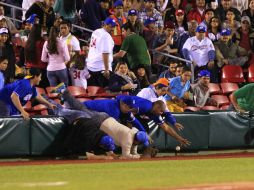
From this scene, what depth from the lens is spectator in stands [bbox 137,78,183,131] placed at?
15469mm

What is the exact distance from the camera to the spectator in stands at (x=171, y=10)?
20.5m

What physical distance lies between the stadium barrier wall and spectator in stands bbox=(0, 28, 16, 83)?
2.33m

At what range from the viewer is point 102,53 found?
57.3 ft

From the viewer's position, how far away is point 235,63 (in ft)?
65.0

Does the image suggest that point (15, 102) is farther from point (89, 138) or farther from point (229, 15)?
point (229, 15)

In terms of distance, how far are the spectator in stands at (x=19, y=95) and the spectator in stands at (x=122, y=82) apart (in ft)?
7.52

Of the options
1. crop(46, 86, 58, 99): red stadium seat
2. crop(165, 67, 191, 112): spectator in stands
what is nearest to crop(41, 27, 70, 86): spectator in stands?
crop(46, 86, 58, 99): red stadium seat

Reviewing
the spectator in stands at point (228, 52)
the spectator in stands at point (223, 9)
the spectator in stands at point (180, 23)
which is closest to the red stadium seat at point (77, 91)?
the spectator in stands at point (180, 23)

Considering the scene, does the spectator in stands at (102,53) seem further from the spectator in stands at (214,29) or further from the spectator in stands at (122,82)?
the spectator in stands at (214,29)

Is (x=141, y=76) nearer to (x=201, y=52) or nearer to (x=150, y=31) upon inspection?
(x=150, y=31)

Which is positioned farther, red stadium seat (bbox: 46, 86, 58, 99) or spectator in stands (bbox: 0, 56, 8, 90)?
red stadium seat (bbox: 46, 86, 58, 99)

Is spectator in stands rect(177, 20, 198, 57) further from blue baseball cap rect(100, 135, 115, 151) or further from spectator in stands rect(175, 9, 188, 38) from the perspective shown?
blue baseball cap rect(100, 135, 115, 151)

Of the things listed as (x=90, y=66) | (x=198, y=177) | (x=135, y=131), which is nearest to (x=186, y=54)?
(x=90, y=66)

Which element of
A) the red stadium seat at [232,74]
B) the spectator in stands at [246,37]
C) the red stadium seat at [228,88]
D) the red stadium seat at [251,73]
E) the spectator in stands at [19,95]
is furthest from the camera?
the spectator in stands at [246,37]
